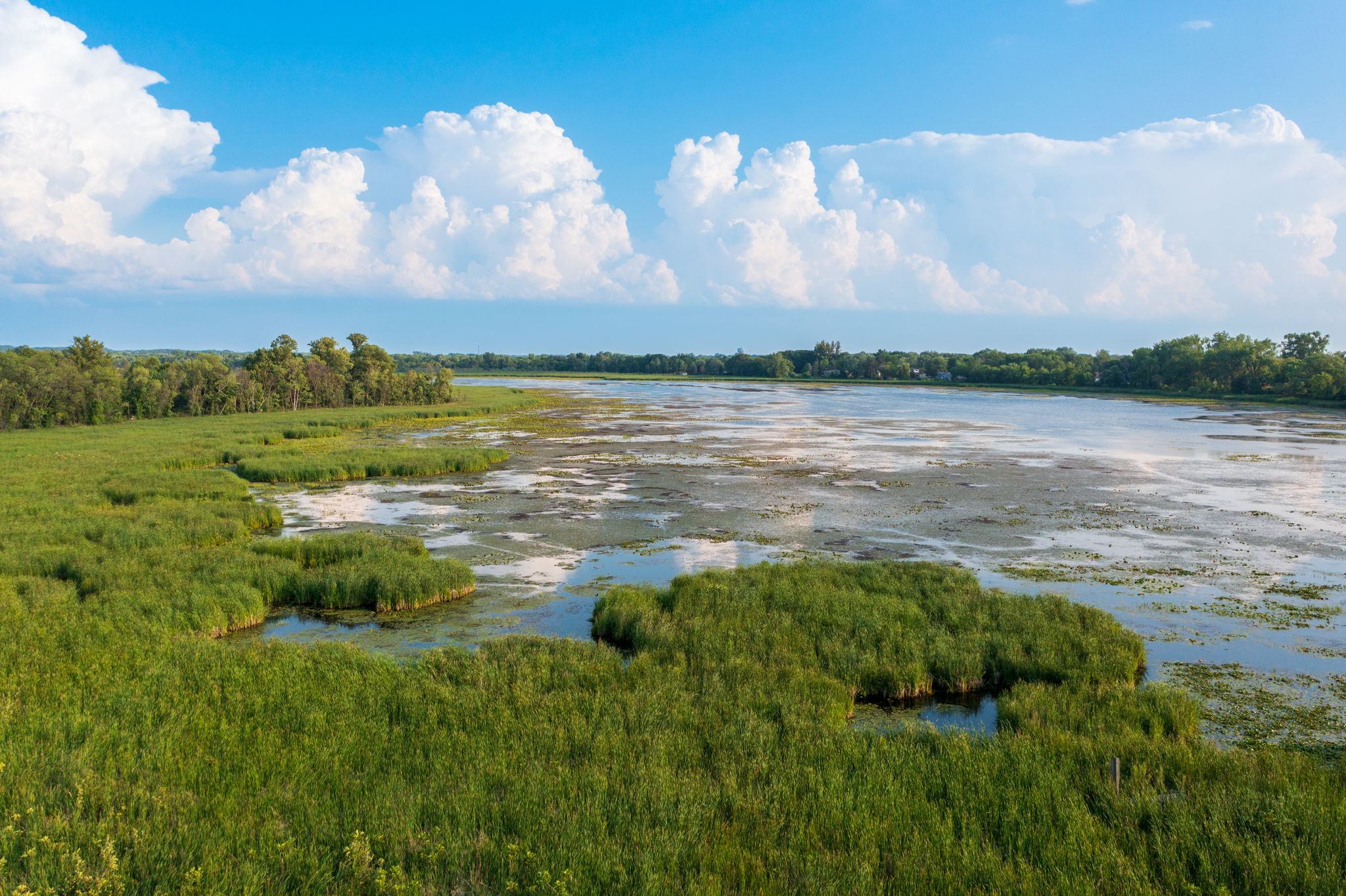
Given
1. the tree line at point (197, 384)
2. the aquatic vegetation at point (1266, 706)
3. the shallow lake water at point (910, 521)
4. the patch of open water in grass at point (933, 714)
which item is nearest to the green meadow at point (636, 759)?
the patch of open water in grass at point (933, 714)

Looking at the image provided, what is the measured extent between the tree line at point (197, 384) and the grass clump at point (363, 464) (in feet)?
109

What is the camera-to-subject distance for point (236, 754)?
9.27m

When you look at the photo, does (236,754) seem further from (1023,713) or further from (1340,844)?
(1340,844)

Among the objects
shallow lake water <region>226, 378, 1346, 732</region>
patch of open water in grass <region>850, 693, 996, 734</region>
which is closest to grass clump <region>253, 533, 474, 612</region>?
shallow lake water <region>226, 378, 1346, 732</region>

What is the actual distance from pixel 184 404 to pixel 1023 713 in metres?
84.5

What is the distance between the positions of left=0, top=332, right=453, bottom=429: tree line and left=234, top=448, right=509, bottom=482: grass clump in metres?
33.3

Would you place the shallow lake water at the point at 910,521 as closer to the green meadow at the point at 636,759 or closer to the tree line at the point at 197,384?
the green meadow at the point at 636,759

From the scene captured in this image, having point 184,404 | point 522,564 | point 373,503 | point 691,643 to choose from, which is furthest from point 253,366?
point 691,643

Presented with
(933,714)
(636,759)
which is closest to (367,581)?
(636,759)

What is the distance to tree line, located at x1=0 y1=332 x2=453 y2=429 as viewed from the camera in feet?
200

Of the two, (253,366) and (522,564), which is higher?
(253,366)

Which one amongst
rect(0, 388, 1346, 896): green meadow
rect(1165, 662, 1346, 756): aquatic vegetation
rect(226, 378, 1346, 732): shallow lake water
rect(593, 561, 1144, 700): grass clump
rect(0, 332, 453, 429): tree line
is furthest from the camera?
rect(0, 332, 453, 429): tree line

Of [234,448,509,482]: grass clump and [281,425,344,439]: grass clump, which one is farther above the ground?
[281,425,344,439]: grass clump

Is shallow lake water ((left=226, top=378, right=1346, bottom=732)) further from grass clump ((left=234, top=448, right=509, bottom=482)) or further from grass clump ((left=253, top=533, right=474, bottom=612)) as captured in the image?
grass clump ((left=234, top=448, right=509, bottom=482))
